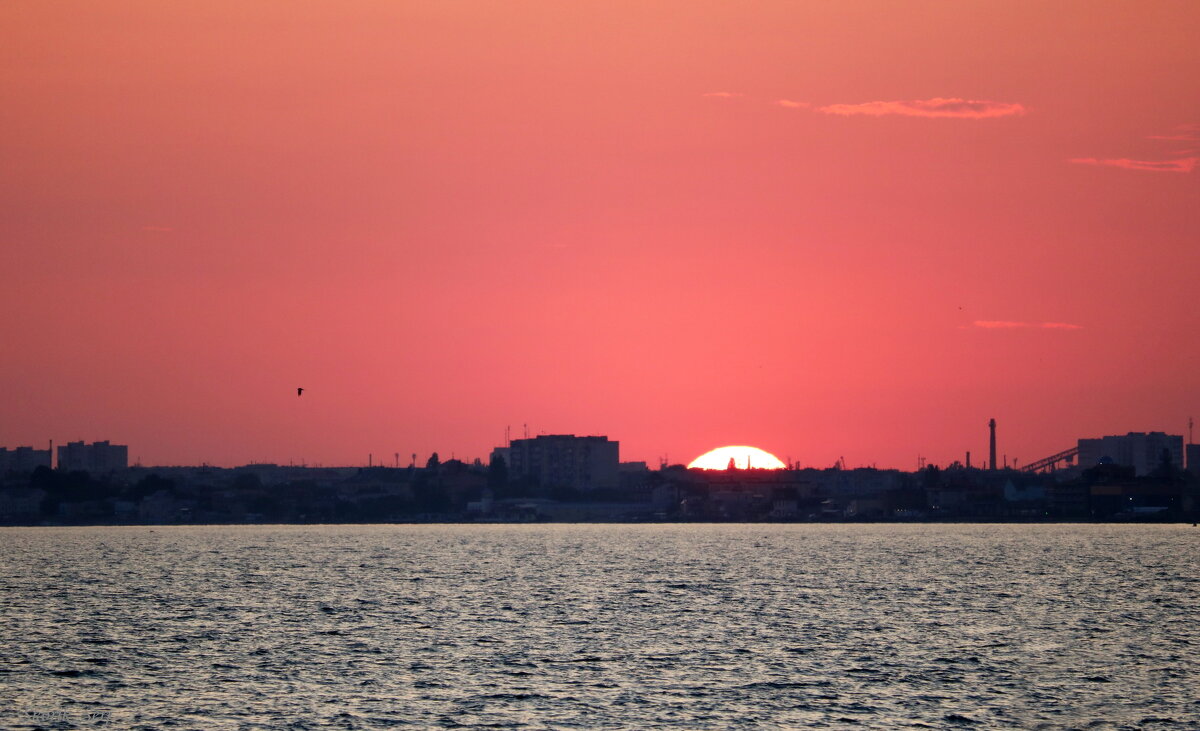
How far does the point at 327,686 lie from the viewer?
68.6 meters

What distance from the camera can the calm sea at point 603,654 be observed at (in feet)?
200

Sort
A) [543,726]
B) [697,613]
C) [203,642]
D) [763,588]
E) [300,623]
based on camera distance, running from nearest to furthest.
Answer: [543,726]
[203,642]
[300,623]
[697,613]
[763,588]

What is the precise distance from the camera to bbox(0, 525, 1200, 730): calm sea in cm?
6094

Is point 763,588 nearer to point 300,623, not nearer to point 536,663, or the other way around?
point 300,623

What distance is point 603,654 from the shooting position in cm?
8050

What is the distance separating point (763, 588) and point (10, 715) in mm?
85793

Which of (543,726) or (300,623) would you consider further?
(300,623)

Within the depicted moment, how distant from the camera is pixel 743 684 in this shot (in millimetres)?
69000

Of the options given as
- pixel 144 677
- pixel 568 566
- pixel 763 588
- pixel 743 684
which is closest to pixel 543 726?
pixel 743 684

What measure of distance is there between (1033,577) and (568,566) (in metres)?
57.7

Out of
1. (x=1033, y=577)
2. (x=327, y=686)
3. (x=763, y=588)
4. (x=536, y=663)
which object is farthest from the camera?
(x=1033, y=577)

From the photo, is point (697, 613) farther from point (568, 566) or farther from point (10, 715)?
point (568, 566)

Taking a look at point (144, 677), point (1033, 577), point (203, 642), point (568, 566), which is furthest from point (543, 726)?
point (568, 566)

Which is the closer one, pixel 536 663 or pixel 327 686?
pixel 327 686
